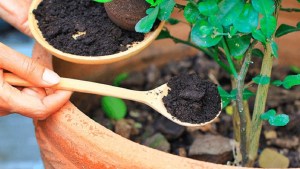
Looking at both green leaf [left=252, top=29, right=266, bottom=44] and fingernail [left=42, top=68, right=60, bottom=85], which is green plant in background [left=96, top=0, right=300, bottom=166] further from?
fingernail [left=42, top=68, right=60, bottom=85]

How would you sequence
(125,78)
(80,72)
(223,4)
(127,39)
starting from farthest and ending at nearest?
(125,78)
(80,72)
(127,39)
(223,4)

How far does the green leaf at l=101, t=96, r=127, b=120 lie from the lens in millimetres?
1378

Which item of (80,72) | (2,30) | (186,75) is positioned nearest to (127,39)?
(186,75)

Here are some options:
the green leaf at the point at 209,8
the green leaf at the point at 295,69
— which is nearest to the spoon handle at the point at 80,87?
the green leaf at the point at 209,8

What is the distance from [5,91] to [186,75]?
34cm

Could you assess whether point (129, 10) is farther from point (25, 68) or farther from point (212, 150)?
point (212, 150)

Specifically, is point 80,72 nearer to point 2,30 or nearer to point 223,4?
point 223,4

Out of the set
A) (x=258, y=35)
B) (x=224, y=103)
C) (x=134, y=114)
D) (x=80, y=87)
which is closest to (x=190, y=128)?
(x=134, y=114)

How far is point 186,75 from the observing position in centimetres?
108

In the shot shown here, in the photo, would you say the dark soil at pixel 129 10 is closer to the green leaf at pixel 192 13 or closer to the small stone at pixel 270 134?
the green leaf at pixel 192 13

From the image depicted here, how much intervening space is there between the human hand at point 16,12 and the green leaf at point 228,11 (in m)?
0.48

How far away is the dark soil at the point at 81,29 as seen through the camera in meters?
1.08

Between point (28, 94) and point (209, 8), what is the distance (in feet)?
1.24

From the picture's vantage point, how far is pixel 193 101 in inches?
40.7
